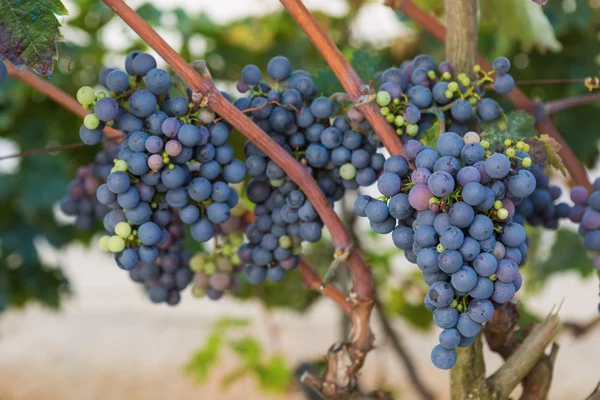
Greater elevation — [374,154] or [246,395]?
[374,154]

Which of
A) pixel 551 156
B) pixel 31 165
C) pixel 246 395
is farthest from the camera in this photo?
pixel 246 395

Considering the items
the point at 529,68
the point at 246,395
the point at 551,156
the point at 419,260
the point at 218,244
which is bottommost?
the point at 246,395

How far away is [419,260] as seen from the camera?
521mm

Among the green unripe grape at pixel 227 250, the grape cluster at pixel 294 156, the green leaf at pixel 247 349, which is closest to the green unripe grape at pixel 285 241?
the grape cluster at pixel 294 156

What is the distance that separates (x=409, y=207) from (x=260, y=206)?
0.21m

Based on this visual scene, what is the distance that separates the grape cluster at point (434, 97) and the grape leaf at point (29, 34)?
309 mm

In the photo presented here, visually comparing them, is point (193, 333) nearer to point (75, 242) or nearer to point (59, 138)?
point (75, 242)

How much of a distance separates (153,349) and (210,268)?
2.80 m

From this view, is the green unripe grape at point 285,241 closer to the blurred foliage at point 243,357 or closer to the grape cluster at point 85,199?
the grape cluster at point 85,199

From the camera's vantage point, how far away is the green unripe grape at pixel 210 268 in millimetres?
786

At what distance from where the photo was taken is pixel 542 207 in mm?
727

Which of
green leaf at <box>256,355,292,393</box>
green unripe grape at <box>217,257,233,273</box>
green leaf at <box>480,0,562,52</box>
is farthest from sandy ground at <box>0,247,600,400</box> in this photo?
green unripe grape at <box>217,257,233,273</box>

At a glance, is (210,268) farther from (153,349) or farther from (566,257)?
(153,349)

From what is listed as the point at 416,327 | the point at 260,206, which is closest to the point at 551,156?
the point at 260,206
